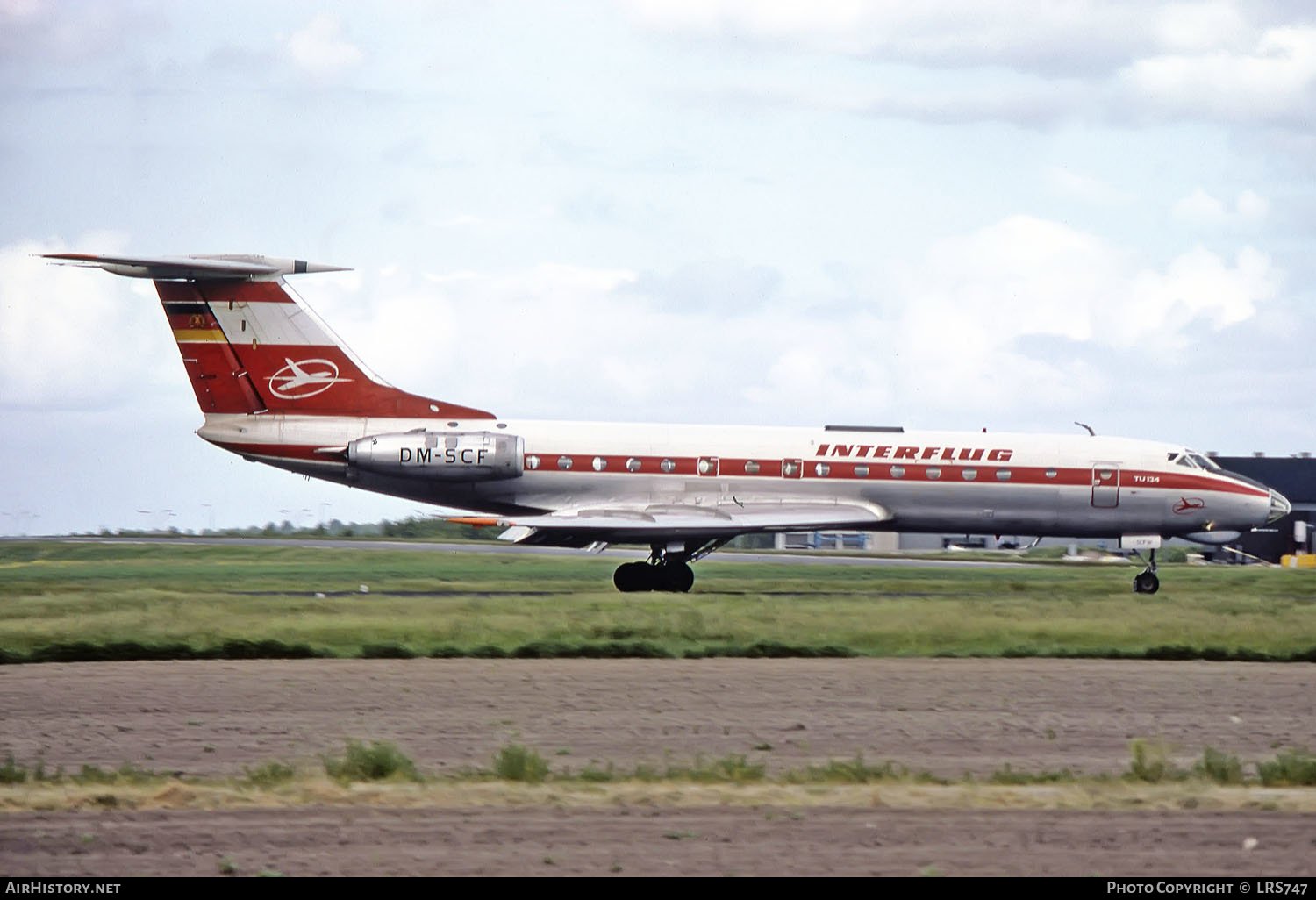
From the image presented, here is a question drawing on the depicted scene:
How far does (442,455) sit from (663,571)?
4.93 m

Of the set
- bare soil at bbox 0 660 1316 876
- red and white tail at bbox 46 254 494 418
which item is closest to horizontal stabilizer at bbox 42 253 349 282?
red and white tail at bbox 46 254 494 418

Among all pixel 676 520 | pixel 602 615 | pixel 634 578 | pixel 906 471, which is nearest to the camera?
pixel 602 615

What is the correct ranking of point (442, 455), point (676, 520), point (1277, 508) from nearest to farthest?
1. point (676, 520)
2. point (442, 455)
3. point (1277, 508)

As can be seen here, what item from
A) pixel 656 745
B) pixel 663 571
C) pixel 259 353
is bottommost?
pixel 656 745

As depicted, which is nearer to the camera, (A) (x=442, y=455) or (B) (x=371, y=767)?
(B) (x=371, y=767)

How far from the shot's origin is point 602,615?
23.8 meters

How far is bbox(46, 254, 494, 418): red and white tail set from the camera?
32.1 m

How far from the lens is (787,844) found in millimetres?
9312

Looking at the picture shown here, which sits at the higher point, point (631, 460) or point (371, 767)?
point (631, 460)

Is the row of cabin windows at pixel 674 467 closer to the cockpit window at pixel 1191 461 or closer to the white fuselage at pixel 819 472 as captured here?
the white fuselage at pixel 819 472

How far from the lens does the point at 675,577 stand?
3172 cm

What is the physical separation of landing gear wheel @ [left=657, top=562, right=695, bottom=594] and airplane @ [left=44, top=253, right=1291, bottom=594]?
0.03m

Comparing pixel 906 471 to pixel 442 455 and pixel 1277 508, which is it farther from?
pixel 442 455

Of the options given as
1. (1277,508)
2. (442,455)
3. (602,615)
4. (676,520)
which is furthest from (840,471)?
(1277,508)
